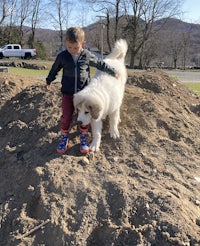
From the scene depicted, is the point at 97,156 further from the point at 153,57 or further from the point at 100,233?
the point at 153,57

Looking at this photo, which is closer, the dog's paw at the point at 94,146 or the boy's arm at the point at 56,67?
the dog's paw at the point at 94,146

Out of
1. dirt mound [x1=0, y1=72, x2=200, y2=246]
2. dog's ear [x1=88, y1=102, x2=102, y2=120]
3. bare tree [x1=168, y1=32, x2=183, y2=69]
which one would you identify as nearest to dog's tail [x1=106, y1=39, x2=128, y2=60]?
dirt mound [x1=0, y1=72, x2=200, y2=246]

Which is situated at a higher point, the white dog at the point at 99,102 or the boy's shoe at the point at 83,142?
the white dog at the point at 99,102

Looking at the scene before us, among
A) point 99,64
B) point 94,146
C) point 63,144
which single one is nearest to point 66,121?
point 63,144

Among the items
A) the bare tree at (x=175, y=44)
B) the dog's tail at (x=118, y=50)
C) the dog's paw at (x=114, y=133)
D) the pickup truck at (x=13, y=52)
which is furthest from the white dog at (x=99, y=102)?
the bare tree at (x=175, y=44)

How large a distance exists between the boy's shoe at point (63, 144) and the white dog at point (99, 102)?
0.31 metres

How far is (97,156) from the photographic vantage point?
14.6ft

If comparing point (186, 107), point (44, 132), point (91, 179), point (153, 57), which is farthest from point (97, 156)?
point (153, 57)

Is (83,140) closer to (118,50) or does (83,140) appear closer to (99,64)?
(99,64)

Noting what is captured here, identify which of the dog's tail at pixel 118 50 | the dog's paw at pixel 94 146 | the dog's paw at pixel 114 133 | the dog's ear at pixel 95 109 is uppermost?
the dog's tail at pixel 118 50

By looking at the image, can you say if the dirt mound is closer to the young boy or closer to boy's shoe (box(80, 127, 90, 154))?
boy's shoe (box(80, 127, 90, 154))

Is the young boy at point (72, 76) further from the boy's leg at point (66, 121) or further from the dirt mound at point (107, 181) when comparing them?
the dirt mound at point (107, 181)

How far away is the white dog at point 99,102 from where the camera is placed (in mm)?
4105

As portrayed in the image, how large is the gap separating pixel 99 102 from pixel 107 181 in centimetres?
87
